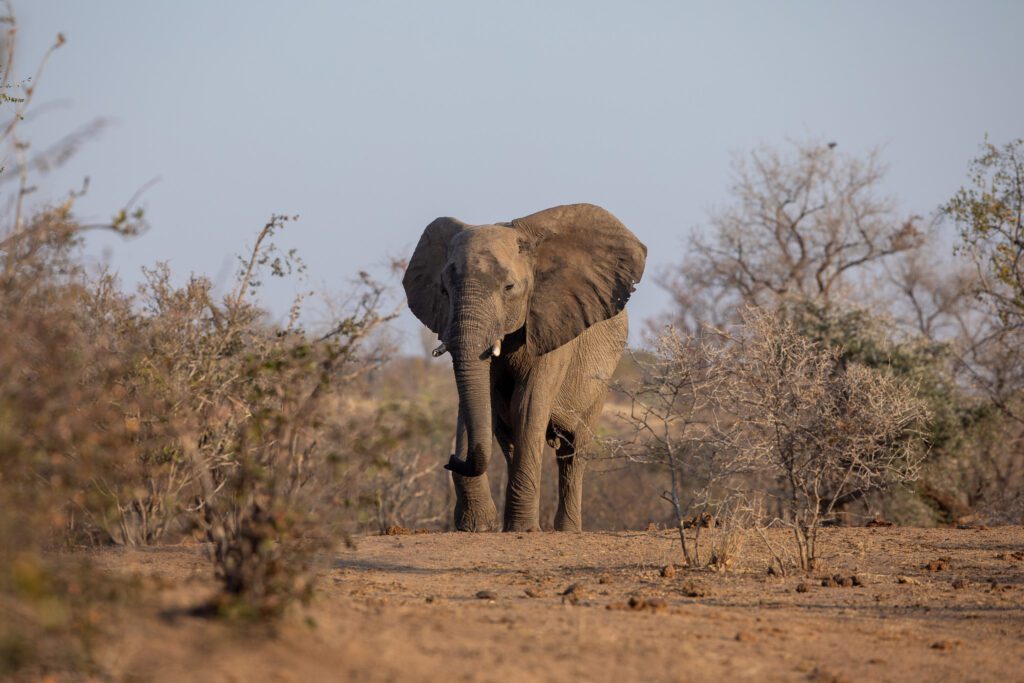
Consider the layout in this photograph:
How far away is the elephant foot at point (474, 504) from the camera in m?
11.9

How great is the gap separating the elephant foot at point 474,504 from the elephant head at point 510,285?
2.58 ft

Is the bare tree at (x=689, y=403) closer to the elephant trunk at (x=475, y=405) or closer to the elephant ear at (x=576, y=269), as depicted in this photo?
the elephant trunk at (x=475, y=405)

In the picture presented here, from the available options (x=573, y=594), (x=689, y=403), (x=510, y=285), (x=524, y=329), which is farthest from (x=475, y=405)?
(x=573, y=594)

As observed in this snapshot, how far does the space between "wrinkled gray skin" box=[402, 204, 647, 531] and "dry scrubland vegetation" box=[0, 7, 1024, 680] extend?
74 centimetres

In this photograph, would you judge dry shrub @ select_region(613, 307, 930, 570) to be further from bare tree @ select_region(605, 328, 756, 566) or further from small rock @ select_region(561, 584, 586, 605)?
small rock @ select_region(561, 584, 586, 605)

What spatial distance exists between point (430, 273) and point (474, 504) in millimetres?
2214

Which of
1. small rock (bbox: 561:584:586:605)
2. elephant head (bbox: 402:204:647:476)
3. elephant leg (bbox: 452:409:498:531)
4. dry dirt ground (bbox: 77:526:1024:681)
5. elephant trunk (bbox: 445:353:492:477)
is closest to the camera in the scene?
dry dirt ground (bbox: 77:526:1024:681)

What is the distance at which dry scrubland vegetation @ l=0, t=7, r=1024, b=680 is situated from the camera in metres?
5.37

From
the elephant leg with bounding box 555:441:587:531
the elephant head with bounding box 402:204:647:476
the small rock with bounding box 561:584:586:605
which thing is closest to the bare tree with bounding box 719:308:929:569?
the small rock with bounding box 561:584:586:605

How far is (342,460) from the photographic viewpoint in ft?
19.8

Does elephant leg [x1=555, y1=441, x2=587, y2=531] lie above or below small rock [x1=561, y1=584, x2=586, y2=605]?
above

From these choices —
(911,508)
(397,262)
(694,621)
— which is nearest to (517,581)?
(694,621)

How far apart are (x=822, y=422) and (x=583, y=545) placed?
2.36 m

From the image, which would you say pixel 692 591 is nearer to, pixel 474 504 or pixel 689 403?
pixel 689 403
